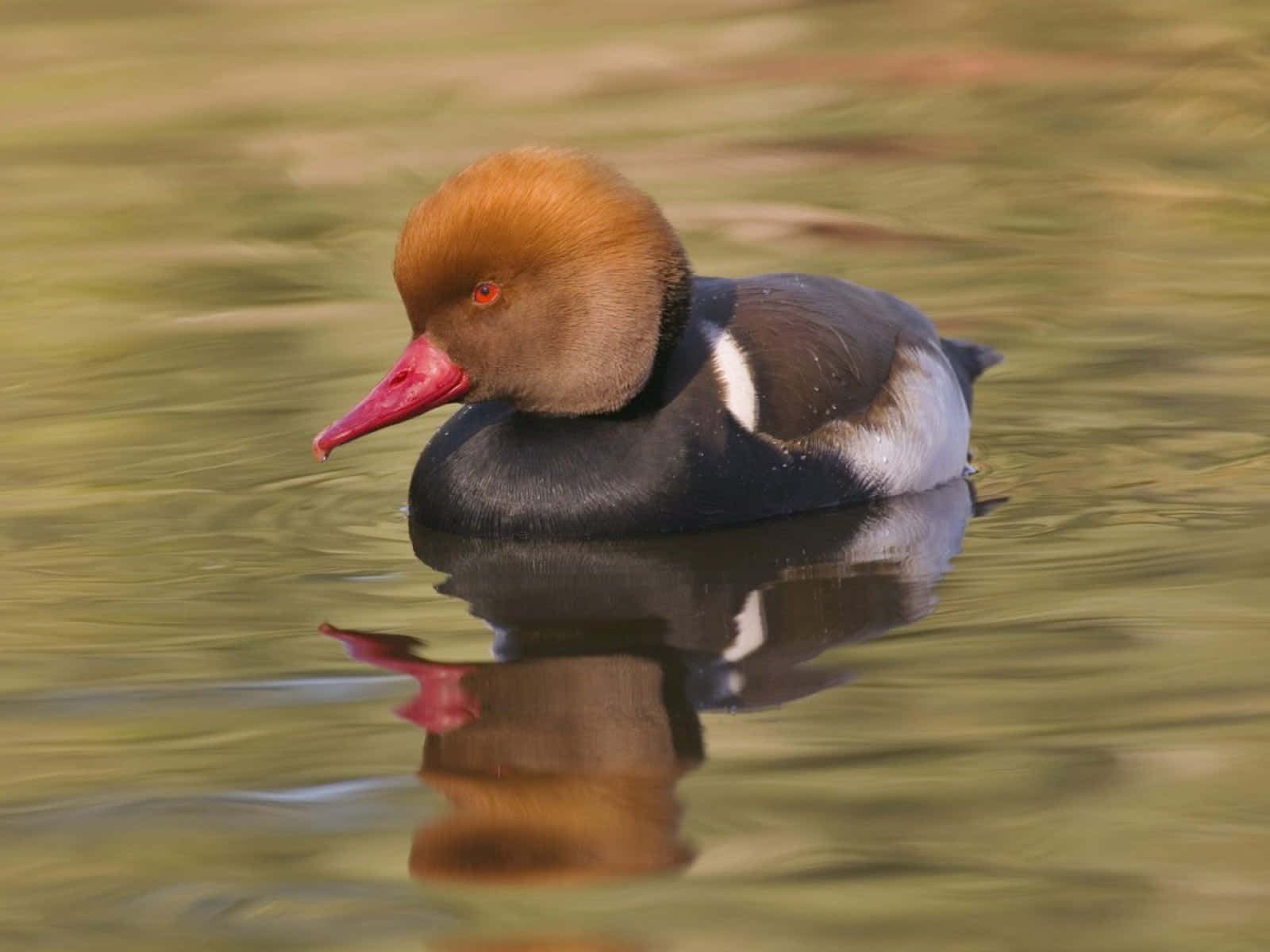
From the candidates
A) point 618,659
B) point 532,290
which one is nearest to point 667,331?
point 532,290

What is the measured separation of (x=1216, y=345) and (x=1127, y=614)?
2.89 meters

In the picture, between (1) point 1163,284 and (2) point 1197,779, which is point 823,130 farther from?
(2) point 1197,779

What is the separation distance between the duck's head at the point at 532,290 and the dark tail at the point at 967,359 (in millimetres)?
1499

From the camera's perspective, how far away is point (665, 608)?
19.4ft

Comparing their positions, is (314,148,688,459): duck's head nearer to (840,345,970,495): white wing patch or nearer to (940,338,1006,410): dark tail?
(840,345,970,495): white wing patch

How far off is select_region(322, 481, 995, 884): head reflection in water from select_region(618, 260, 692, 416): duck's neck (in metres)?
0.40

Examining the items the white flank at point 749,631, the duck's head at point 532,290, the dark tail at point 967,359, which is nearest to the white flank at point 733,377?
the duck's head at point 532,290

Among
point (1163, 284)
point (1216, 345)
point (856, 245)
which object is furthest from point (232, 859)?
point (856, 245)

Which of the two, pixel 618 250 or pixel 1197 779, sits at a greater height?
pixel 618 250

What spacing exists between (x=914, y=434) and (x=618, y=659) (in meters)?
1.94

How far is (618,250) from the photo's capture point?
643 centimetres

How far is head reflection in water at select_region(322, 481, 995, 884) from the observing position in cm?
442

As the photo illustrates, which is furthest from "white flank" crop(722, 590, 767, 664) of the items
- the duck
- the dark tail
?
the dark tail

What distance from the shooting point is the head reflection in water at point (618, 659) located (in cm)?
442
